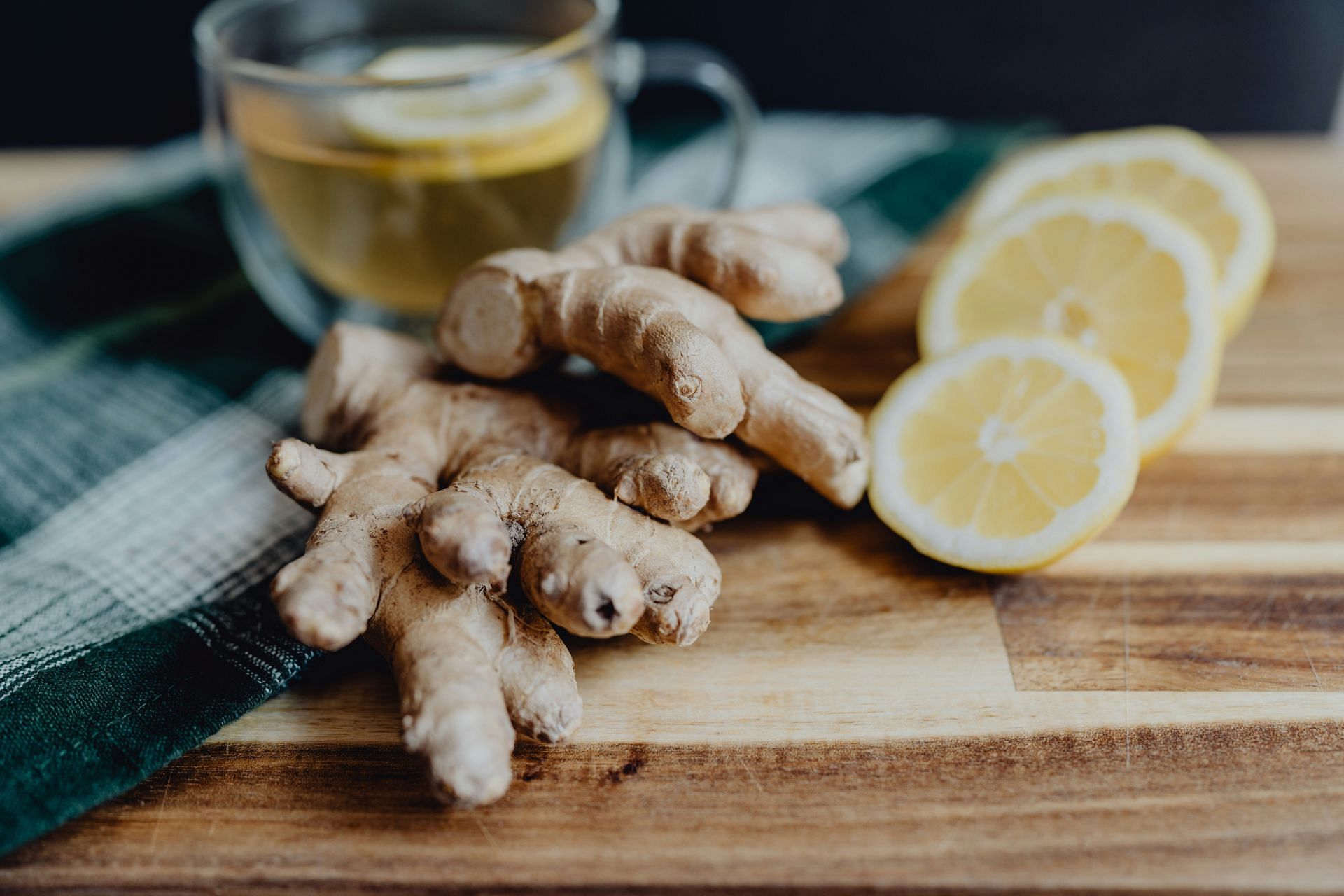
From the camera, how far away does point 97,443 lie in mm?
1044

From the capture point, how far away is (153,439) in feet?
3.44

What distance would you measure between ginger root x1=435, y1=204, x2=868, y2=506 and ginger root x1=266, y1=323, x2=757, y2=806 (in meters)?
0.04

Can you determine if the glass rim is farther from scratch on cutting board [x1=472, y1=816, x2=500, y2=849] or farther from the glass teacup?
scratch on cutting board [x1=472, y1=816, x2=500, y2=849]

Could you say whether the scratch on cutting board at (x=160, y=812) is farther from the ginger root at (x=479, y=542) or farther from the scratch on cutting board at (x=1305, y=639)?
the scratch on cutting board at (x=1305, y=639)

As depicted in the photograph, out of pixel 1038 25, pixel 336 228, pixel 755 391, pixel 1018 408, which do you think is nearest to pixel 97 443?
pixel 336 228

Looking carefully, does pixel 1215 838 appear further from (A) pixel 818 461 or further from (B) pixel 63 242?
(B) pixel 63 242

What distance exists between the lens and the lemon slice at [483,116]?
40.2 inches

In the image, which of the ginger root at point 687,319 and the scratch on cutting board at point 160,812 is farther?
the ginger root at point 687,319

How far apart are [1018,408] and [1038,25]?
3.44ft

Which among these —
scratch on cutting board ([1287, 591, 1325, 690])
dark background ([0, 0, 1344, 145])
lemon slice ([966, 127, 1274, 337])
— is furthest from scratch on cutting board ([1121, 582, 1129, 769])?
dark background ([0, 0, 1344, 145])

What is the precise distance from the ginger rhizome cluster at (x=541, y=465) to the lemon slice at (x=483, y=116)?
0.19 meters

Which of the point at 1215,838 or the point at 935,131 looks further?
the point at 935,131

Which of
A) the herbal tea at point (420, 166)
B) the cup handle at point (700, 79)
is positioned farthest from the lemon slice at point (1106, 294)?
the herbal tea at point (420, 166)

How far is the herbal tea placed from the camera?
40.4 inches
